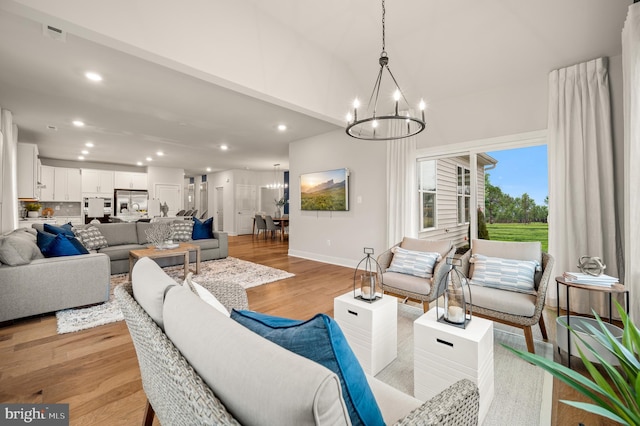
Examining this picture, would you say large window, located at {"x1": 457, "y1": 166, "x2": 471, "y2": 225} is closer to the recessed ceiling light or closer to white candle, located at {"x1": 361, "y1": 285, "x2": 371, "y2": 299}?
white candle, located at {"x1": 361, "y1": 285, "x2": 371, "y2": 299}

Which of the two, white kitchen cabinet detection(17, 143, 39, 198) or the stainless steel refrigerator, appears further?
the stainless steel refrigerator

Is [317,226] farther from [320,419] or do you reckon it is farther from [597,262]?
[320,419]

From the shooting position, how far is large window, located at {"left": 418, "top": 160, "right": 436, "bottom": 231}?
4723 millimetres

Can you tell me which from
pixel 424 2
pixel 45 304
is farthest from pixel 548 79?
pixel 45 304

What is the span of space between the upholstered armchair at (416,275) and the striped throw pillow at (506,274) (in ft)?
1.01

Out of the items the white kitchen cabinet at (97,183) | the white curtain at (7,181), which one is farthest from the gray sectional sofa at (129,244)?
the white kitchen cabinet at (97,183)

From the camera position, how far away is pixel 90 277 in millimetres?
3090

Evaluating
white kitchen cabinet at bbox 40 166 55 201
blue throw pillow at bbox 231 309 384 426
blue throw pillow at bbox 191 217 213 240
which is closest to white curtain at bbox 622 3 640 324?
blue throw pillow at bbox 231 309 384 426

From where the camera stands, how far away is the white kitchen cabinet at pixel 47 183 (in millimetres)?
7758

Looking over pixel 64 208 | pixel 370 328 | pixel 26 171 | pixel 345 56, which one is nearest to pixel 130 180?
pixel 64 208

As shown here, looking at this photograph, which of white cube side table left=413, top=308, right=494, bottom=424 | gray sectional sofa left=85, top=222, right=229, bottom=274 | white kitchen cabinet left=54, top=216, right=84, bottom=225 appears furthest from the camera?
white kitchen cabinet left=54, top=216, right=84, bottom=225

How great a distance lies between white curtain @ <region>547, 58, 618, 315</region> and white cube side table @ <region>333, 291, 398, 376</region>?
2.47 meters

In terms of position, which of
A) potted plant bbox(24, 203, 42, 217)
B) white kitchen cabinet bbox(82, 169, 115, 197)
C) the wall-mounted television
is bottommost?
potted plant bbox(24, 203, 42, 217)

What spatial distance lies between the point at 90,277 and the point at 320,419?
3.65m
